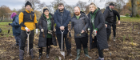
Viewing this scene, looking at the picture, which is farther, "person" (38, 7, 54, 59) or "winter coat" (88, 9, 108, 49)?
"person" (38, 7, 54, 59)

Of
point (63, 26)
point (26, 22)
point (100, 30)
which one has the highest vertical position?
point (26, 22)

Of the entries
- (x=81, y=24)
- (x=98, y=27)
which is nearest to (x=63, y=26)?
(x=81, y=24)

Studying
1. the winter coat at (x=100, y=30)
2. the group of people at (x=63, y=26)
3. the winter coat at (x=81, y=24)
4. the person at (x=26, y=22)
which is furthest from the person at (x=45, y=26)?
the winter coat at (x=100, y=30)

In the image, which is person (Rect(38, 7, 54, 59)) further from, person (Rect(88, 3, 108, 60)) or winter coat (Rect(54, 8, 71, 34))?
person (Rect(88, 3, 108, 60))

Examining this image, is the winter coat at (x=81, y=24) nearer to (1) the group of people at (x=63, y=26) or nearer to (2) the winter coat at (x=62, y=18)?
(1) the group of people at (x=63, y=26)

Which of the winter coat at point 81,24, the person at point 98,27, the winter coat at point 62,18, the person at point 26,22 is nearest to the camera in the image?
the person at point 98,27

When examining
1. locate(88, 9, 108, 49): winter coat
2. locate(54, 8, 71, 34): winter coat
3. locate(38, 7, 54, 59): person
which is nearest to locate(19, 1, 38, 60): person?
locate(38, 7, 54, 59): person

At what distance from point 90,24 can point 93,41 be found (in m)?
0.55

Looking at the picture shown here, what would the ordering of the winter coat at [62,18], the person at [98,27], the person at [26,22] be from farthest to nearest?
the winter coat at [62,18]
the person at [26,22]
the person at [98,27]

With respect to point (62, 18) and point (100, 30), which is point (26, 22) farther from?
point (100, 30)

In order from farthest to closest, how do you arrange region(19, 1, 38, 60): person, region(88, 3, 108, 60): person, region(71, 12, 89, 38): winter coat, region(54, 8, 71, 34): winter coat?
region(54, 8, 71, 34): winter coat → region(71, 12, 89, 38): winter coat → region(19, 1, 38, 60): person → region(88, 3, 108, 60): person

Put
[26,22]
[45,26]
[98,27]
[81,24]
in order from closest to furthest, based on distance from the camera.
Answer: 1. [98,27]
2. [26,22]
3. [81,24]
4. [45,26]

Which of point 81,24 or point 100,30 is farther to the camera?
point 81,24

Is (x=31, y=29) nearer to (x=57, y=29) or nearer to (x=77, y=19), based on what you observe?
(x=57, y=29)
